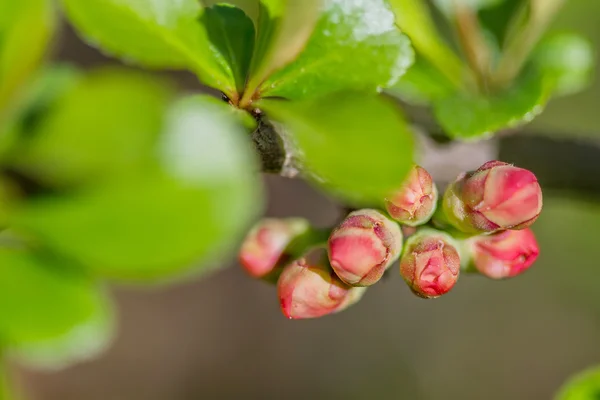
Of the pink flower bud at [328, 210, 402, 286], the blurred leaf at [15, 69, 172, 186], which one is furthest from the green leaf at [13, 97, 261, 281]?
the pink flower bud at [328, 210, 402, 286]

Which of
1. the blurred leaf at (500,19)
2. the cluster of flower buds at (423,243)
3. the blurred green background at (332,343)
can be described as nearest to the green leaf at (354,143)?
the cluster of flower buds at (423,243)

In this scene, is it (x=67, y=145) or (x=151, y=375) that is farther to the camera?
(x=151, y=375)

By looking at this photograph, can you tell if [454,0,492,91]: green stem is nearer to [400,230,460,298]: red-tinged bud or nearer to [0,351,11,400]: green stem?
[400,230,460,298]: red-tinged bud

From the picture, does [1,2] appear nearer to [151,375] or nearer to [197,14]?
[197,14]

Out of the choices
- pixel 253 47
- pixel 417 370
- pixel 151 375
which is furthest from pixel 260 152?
pixel 151 375

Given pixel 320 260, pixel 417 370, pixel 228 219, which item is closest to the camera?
pixel 228 219

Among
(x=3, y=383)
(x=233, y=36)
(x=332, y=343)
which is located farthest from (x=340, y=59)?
(x=332, y=343)
